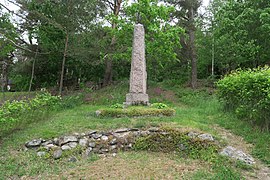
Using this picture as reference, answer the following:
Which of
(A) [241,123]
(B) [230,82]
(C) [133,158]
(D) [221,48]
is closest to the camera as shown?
(C) [133,158]

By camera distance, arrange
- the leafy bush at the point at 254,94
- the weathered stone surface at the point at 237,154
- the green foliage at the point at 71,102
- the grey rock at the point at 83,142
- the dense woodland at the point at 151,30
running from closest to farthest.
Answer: the weathered stone surface at the point at 237,154
the grey rock at the point at 83,142
the leafy bush at the point at 254,94
the green foliage at the point at 71,102
the dense woodland at the point at 151,30

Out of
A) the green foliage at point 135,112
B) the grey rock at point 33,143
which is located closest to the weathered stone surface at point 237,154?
the green foliage at point 135,112

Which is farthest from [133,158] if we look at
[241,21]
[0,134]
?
[241,21]

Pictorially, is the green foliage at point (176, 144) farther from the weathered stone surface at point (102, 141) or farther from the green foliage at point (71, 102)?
the green foliage at point (71, 102)

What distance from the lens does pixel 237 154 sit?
4.19 m

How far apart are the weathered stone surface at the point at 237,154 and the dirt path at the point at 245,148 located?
0.43 ft

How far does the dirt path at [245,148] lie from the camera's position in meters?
3.63

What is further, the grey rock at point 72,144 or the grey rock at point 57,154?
the grey rock at point 72,144

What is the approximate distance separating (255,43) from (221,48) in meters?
2.53

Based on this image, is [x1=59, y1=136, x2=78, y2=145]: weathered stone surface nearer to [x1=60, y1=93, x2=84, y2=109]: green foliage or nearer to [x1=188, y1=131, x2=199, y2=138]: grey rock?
[x1=188, y1=131, x2=199, y2=138]: grey rock

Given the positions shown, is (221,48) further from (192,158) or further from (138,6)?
(192,158)

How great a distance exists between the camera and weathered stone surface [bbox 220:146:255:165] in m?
4.05

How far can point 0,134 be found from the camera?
5.13 metres

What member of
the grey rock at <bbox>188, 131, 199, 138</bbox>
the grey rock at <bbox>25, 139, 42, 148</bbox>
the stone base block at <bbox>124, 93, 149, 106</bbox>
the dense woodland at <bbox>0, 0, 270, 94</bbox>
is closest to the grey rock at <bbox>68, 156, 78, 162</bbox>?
the grey rock at <bbox>25, 139, 42, 148</bbox>
